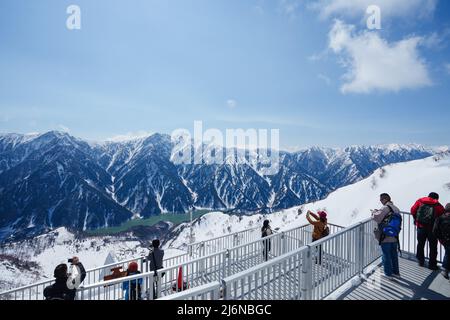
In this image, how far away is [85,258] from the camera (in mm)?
79188

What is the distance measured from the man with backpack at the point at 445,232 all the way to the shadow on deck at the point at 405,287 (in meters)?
0.36

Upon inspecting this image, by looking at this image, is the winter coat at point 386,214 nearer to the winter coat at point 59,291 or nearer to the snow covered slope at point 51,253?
the winter coat at point 59,291

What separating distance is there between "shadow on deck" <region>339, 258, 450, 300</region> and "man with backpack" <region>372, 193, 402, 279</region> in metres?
0.28

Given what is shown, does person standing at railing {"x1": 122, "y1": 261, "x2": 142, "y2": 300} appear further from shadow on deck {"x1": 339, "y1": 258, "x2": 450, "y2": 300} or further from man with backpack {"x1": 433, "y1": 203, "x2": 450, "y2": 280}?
man with backpack {"x1": 433, "y1": 203, "x2": 450, "y2": 280}

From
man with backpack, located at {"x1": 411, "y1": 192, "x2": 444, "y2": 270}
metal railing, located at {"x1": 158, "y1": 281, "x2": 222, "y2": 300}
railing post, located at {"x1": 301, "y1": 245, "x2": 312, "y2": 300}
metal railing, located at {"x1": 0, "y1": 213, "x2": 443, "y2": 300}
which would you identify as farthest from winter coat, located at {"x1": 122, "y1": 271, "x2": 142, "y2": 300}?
man with backpack, located at {"x1": 411, "y1": 192, "x2": 444, "y2": 270}

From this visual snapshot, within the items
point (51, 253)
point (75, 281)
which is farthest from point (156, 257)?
point (51, 253)

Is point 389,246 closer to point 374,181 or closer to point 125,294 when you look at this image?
point 125,294

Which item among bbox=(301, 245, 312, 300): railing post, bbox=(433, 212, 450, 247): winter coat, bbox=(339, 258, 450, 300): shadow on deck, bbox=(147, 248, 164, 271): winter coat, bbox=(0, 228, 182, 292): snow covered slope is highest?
bbox=(433, 212, 450, 247): winter coat

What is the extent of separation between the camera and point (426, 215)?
6.42m

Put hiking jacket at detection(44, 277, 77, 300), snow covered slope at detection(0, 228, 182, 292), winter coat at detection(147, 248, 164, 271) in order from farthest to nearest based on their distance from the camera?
snow covered slope at detection(0, 228, 182, 292) < winter coat at detection(147, 248, 164, 271) < hiking jacket at detection(44, 277, 77, 300)

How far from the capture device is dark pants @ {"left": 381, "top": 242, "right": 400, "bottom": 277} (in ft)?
20.1

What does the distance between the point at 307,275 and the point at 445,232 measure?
363cm

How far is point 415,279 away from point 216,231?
219 ft
